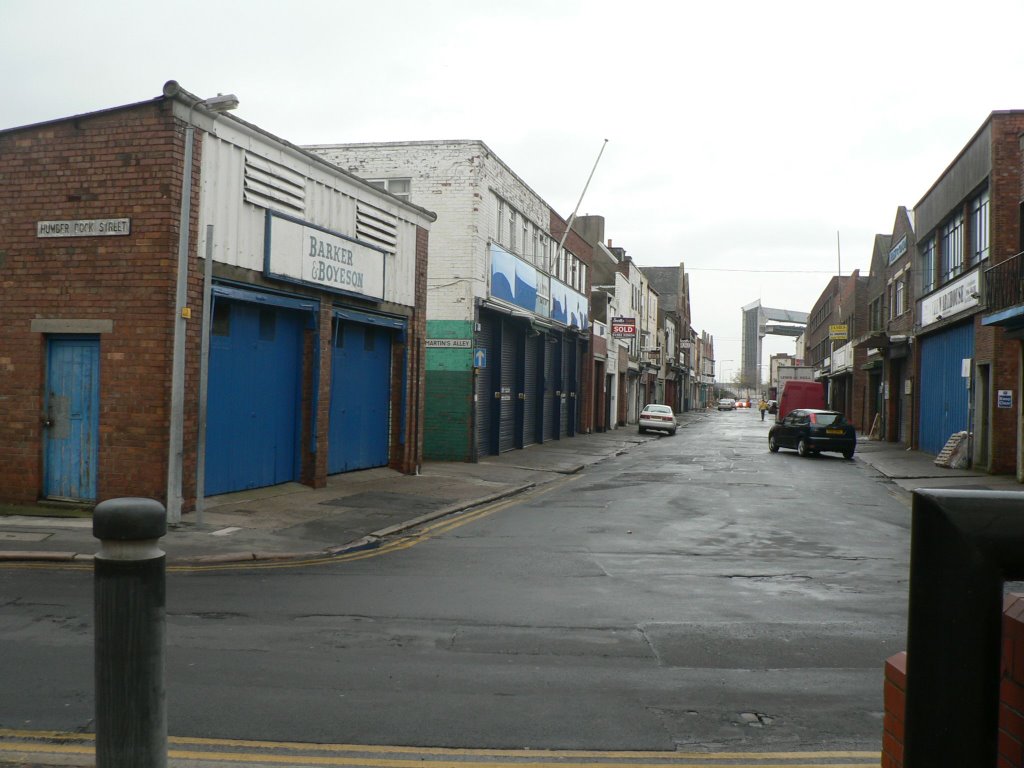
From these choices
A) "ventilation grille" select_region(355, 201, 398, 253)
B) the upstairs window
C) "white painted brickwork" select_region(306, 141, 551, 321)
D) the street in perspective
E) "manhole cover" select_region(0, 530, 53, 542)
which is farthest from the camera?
the upstairs window

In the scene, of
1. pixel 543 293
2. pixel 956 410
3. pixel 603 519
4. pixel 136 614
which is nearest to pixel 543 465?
pixel 543 293

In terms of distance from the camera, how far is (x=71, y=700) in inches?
199

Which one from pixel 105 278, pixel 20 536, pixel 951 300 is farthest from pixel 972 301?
pixel 20 536

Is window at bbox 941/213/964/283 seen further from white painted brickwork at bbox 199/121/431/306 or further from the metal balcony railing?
white painted brickwork at bbox 199/121/431/306

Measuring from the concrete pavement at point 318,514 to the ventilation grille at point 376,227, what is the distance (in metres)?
4.46

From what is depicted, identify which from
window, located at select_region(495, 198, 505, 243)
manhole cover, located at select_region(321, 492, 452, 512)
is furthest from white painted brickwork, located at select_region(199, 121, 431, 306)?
window, located at select_region(495, 198, 505, 243)

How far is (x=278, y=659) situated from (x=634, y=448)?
27.1 metres

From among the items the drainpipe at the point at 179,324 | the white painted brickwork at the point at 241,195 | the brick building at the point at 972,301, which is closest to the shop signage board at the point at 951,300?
the brick building at the point at 972,301

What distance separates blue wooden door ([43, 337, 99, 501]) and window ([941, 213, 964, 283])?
23.5 m

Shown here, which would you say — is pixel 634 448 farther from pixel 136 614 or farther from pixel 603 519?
pixel 136 614

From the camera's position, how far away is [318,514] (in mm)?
12844

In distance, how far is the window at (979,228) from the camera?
78.2 feet

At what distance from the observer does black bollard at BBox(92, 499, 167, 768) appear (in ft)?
9.75

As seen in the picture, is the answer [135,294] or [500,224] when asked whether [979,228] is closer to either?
[500,224]
